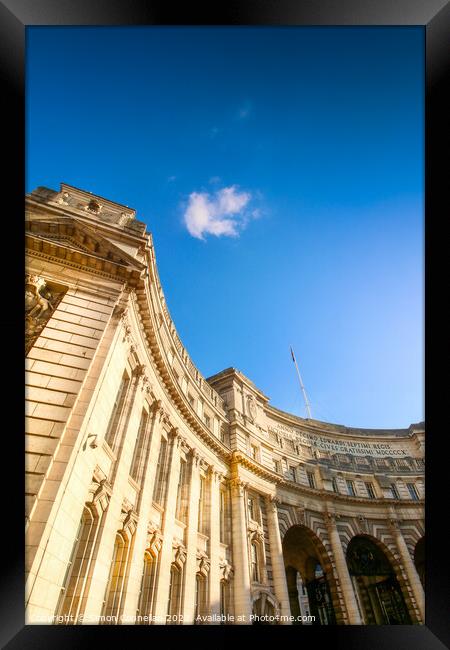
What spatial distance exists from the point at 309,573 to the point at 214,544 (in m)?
13.0

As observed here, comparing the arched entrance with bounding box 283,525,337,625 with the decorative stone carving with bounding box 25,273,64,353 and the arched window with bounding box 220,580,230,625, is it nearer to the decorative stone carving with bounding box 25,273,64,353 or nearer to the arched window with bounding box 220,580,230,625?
the arched window with bounding box 220,580,230,625

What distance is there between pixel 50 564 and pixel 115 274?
1012 cm

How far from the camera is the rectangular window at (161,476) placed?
15.8 meters

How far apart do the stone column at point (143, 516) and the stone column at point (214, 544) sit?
238 inches

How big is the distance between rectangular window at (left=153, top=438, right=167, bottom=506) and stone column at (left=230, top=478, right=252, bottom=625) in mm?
7026

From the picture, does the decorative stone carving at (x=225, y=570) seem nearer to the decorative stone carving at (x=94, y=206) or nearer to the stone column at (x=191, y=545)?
the stone column at (x=191, y=545)

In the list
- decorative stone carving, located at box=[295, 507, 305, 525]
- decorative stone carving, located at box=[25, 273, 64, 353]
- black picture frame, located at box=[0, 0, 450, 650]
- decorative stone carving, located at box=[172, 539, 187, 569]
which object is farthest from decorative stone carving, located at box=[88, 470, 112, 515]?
decorative stone carving, located at box=[295, 507, 305, 525]

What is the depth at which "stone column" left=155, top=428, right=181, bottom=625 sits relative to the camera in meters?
12.9

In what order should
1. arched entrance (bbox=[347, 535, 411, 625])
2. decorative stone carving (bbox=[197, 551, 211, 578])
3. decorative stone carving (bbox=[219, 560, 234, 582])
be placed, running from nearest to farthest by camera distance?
decorative stone carving (bbox=[197, 551, 211, 578])
decorative stone carving (bbox=[219, 560, 234, 582])
arched entrance (bbox=[347, 535, 411, 625])

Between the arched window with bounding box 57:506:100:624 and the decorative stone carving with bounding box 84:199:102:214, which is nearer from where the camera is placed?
the arched window with bounding box 57:506:100:624
